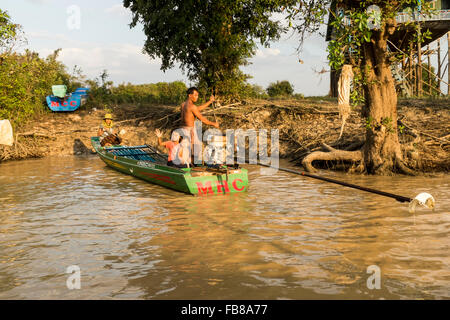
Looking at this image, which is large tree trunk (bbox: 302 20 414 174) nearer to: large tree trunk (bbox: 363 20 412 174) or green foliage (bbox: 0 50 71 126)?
large tree trunk (bbox: 363 20 412 174)

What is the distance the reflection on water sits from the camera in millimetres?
4250

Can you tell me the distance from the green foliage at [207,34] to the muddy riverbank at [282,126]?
1.78m

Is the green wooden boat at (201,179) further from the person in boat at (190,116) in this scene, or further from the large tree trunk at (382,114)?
the large tree trunk at (382,114)

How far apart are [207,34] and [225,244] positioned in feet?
42.2

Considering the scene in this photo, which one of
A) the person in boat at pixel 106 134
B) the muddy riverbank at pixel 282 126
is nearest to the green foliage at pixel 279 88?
the muddy riverbank at pixel 282 126

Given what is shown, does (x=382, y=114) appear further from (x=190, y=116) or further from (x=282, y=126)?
(x=282, y=126)

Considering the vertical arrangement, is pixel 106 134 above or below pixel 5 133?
above

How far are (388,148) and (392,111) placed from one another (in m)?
0.97

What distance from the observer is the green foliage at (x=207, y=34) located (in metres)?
16.3

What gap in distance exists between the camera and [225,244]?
5652 mm

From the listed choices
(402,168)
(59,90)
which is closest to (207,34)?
(59,90)

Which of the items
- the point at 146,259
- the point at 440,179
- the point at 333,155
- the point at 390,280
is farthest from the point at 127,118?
the point at 390,280

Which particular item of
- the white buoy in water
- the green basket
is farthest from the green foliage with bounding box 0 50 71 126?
the white buoy in water

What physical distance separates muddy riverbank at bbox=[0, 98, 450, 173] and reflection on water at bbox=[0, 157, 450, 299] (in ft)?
7.78
